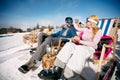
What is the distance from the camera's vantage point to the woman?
2.92 ft

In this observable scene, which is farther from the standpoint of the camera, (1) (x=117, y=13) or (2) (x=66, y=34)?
(2) (x=66, y=34)

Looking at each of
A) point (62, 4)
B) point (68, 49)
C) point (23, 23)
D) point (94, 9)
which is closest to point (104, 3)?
point (94, 9)

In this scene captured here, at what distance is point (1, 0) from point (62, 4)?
45 centimetres

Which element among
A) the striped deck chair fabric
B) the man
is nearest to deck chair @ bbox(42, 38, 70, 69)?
the man

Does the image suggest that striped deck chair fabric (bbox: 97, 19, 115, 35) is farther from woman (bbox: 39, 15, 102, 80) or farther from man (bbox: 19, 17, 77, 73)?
woman (bbox: 39, 15, 102, 80)

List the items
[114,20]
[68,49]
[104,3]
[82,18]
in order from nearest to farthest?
[68,49] → [104,3] → [82,18] → [114,20]

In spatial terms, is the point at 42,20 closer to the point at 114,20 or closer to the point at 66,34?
the point at 66,34

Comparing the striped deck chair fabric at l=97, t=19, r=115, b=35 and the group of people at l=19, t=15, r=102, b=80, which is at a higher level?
the striped deck chair fabric at l=97, t=19, r=115, b=35

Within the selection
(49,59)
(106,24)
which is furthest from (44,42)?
(106,24)

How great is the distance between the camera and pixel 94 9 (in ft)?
3.76

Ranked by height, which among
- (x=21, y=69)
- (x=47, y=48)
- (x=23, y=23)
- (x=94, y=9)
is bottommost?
(x=21, y=69)

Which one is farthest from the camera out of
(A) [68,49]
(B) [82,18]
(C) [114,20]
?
(C) [114,20]

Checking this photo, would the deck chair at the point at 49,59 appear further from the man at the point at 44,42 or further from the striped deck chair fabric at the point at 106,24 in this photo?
the striped deck chair fabric at the point at 106,24

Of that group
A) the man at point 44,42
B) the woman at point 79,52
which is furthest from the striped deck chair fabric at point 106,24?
the woman at point 79,52
